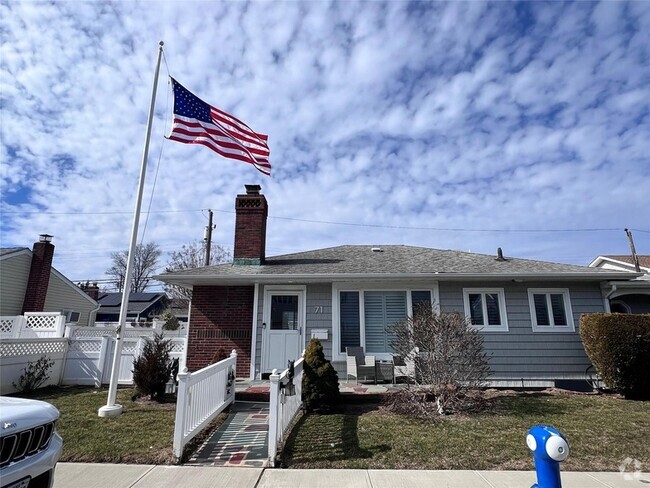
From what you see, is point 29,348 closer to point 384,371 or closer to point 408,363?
point 384,371

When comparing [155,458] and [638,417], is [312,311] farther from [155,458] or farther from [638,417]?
[638,417]

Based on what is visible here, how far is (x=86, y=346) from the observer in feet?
30.8

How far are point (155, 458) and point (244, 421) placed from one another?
6.10 feet

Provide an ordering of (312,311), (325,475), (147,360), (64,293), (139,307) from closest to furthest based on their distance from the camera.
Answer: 1. (325,475)
2. (147,360)
3. (312,311)
4. (64,293)
5. (139,307)

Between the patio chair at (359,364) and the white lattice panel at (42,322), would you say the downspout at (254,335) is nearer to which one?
the patio chair at (359,364)

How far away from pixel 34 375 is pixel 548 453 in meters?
9.95

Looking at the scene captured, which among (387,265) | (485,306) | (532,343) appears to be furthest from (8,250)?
(532,343)

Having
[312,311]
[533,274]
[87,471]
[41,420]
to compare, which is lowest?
[87,471]

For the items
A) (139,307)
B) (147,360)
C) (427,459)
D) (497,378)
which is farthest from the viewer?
(139,307)

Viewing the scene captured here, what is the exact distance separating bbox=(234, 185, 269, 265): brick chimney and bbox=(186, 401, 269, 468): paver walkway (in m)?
4.82

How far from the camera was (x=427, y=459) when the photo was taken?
14.6ft

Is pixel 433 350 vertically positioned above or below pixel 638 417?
above

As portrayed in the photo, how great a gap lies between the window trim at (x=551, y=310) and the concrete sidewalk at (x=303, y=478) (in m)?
5.53

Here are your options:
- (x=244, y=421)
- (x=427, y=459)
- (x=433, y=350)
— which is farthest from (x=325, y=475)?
(x=433, y=350)
